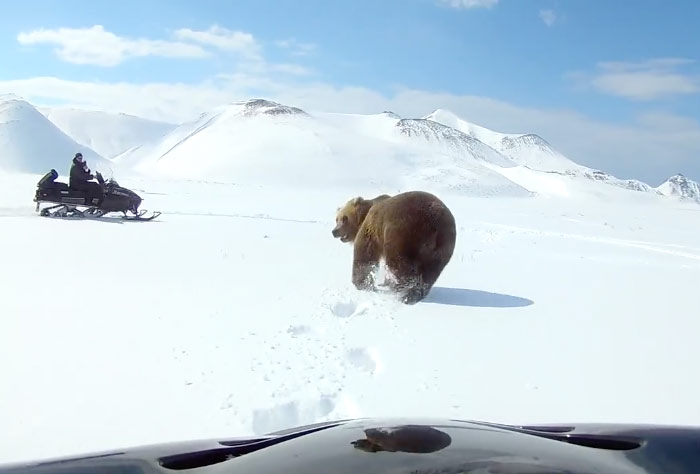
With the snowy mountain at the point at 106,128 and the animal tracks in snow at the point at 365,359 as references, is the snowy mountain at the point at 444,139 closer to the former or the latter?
the snowy mountain at the point at 106,128

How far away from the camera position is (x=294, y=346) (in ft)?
18.5

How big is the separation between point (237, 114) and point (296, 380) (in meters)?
115

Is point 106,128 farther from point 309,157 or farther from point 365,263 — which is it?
point 365,263

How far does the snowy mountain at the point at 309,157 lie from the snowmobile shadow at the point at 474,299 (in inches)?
2101

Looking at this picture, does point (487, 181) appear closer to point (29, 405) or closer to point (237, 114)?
point (237, 114)

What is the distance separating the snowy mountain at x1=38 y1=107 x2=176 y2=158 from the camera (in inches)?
6329

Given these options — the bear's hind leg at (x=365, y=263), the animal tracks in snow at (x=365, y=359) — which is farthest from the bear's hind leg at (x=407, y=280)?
the animal tracks in snow at (x=365, y=359)

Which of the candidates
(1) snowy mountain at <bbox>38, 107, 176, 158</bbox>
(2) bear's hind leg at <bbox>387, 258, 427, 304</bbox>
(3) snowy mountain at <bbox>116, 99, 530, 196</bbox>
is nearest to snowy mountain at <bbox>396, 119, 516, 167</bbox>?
(3) snowy mountain at <bbox>116, 99, 530, 196</bbox>

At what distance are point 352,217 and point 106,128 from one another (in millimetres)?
181527

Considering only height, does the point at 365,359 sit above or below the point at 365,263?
below

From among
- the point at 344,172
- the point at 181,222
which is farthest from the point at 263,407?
the point at 344,172

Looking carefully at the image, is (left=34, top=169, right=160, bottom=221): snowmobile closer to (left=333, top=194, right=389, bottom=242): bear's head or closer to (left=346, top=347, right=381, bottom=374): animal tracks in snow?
(left=333, top=194, right=389, bottom=242): bear's head

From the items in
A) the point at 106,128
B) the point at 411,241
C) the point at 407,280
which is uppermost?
the point at 106,128

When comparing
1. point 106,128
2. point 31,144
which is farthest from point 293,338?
point 106,128
